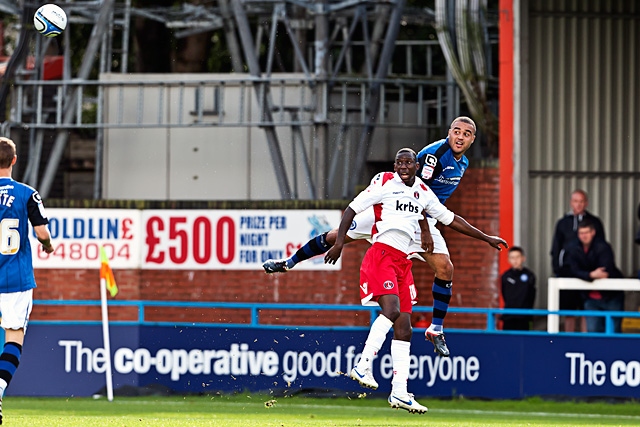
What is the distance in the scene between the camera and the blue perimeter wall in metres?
17.6

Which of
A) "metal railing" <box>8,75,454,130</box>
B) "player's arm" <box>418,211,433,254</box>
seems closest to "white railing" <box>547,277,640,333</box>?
"metal railing" <box>8,75,454,130</box>

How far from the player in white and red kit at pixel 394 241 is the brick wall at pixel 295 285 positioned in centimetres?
694

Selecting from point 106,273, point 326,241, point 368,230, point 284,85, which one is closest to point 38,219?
point 326,241

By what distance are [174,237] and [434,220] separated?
26.1 ft

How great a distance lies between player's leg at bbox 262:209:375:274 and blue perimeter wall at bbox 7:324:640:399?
179 inches

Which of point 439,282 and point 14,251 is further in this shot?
point 439,282

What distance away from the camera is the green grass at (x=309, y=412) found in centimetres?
1392

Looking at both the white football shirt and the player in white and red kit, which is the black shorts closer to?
the player in white and red kit

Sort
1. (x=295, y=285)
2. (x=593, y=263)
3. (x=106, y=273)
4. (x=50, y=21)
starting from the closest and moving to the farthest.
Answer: (x=50, y=21)
(x=106, y=273)
(x=593, y=263)
(x=295, y=285)

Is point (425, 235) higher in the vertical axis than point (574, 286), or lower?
higher

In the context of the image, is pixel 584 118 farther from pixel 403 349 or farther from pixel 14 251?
pixel 14 251

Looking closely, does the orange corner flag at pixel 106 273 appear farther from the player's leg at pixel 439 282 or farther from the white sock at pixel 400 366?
the white sock at pixel 400 366

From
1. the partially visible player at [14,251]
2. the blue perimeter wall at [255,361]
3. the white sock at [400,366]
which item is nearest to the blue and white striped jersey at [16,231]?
the partially visible player at [14,251]

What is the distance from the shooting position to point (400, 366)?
499 inches
